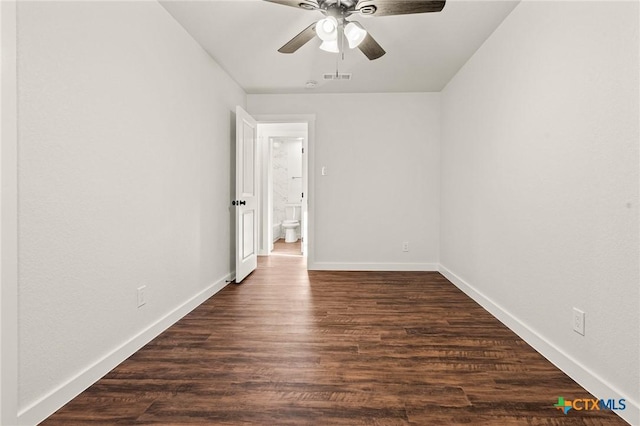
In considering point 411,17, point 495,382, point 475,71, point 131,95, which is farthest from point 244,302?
point 475,71

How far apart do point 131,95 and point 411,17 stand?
2108 millimetres

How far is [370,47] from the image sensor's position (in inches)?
100

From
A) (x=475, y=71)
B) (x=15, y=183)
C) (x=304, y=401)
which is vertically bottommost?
(x=304, y=401)

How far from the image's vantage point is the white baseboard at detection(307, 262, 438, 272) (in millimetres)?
4664

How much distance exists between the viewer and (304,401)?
163cm

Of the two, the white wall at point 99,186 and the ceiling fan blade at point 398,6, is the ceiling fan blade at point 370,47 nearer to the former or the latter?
the ceiling fan blade at point 398,6

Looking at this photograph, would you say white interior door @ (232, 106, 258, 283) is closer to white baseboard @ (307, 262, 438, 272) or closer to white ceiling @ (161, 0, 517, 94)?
white ceiling @ (161, 0, 517, 94)

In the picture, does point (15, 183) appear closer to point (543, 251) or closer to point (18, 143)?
point (18, 143)

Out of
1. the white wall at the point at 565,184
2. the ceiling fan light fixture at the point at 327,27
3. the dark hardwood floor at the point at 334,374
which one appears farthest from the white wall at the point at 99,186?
the white wall at the point at 565,184

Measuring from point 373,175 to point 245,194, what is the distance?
68.6 inches

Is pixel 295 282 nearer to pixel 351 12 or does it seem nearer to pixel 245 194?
pixel 245 194

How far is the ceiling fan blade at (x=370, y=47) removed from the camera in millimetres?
2433

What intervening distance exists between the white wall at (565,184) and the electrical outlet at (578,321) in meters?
0.03

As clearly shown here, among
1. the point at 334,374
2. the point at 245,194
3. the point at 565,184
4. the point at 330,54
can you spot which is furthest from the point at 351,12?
the point at 245,194
